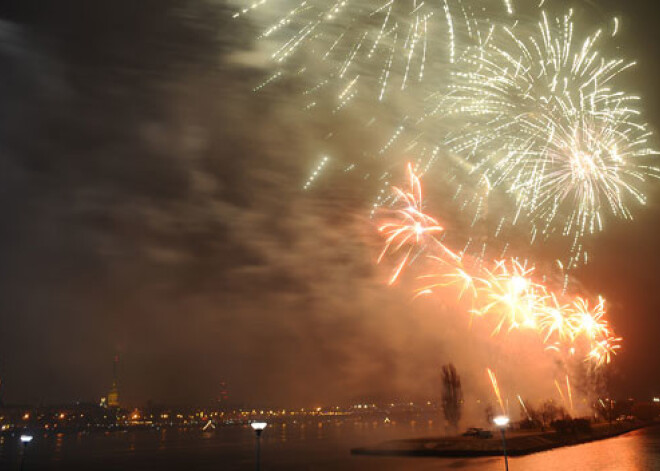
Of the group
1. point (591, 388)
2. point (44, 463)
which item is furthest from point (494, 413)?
point (44, 463)

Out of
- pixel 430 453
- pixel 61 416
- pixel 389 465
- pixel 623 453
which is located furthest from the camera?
pixel 61 416

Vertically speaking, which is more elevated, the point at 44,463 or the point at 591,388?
the point at 591,388

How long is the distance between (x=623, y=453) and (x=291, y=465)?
1033 inches

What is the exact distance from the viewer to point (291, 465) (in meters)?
48.2

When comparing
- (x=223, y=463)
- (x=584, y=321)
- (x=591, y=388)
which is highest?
(x=584, y=321)

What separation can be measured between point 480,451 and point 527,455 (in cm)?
385

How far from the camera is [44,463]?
2499 inches

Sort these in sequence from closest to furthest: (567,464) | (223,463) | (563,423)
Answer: (567,464) → (563,423) → (223,463)

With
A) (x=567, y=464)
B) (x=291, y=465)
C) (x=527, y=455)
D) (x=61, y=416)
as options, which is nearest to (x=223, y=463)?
(x=291, y=465)

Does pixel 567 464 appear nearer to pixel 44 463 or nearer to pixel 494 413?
pixel 494 413

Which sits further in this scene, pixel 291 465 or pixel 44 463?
pixel 44 463

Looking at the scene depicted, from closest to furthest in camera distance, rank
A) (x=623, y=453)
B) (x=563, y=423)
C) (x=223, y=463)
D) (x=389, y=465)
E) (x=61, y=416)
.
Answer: (x=623, y=453)
(x=389, y=465)
(x=563, y=423)
(x=223, y=463)
(x=61, y=416)

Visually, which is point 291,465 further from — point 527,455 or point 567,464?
point 567,464

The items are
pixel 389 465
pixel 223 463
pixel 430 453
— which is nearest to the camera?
pixel 389 465
